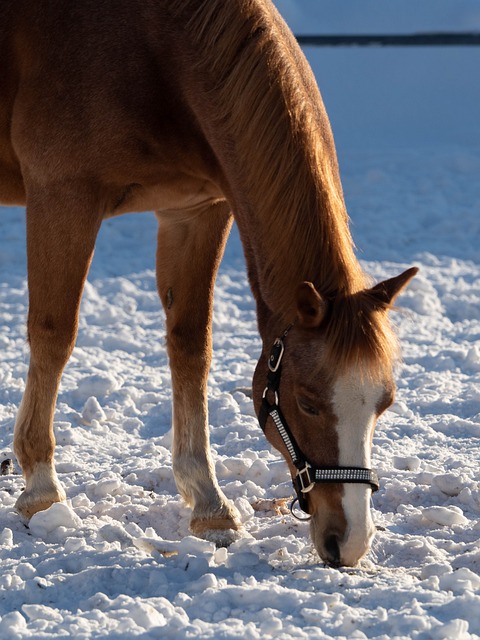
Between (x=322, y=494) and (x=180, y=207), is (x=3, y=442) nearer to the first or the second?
(x=180, y=207)

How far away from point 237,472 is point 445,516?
2.56 ft

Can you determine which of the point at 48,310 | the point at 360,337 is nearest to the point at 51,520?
the point at 48,310

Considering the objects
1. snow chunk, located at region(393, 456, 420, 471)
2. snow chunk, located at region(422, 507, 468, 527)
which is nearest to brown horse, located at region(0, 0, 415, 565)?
snow chunk, located at region(422, 507, 468, 527)

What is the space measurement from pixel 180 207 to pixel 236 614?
1400mm

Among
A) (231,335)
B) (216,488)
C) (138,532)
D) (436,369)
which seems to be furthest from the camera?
(231,335)

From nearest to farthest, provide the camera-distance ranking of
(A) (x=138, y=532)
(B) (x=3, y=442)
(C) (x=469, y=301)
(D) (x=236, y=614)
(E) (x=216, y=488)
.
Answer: (D) (x=236, y=614)
(A) (x=138, y=532)
(E) (x=216, y=488)
(B) (x=3, y=442)
(C) (x=469, y=301)

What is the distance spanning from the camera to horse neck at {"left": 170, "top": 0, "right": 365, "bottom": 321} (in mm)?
2715

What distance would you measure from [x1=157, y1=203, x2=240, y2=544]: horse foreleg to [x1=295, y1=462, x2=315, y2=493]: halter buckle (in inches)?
28.0

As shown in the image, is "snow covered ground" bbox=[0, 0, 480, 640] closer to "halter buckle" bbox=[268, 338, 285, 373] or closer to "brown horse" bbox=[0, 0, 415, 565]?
"brown horse" bbox=[0, 0, 415, 565]

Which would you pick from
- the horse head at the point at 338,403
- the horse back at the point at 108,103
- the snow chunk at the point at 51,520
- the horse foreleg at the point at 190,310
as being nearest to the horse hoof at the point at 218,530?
the horse foreleg at the point at 190,310

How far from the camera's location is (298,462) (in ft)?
8.73

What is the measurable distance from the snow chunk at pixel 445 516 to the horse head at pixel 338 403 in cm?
58

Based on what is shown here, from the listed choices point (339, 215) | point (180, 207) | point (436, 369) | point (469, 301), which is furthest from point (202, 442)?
point (469, 301)

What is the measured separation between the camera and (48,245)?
120 inches
